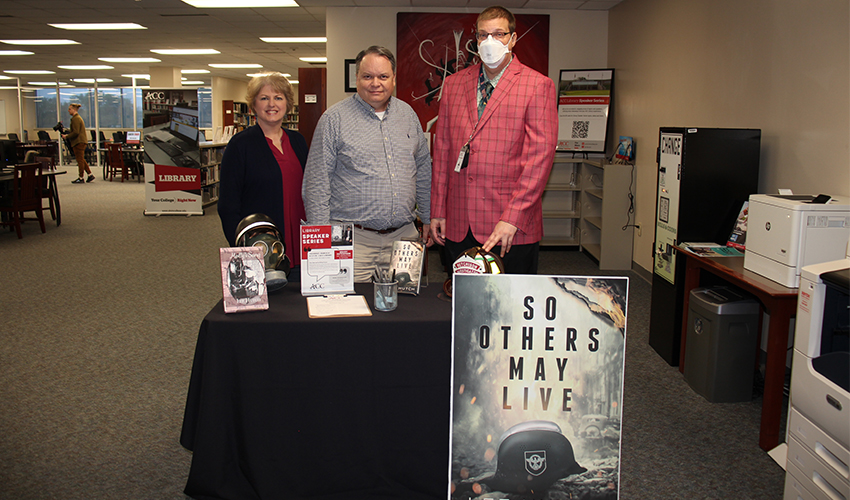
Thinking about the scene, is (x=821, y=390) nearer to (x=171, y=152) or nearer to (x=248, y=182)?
(x=248, y=182)

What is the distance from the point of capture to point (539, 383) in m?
1.55

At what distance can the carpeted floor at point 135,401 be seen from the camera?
7.50ft

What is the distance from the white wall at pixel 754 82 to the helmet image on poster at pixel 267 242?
9.07ft

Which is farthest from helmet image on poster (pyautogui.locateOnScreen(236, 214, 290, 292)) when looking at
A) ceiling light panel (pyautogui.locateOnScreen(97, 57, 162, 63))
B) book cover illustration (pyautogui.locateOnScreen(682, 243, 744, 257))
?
ceiling light panel (pyautogui.locateOnScreen(97, 57, 162, 63))

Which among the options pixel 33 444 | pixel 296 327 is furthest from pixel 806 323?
pixel 33 444

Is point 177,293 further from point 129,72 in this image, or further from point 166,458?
point 129,72

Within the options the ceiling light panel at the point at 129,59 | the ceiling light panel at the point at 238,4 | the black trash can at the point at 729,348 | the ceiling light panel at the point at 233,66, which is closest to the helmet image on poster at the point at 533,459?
the black trash can at the point at 729,348

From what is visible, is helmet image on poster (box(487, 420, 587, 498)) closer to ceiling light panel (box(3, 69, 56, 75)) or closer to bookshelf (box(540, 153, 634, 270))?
bookshelf (box(540, 153, 634, 270))

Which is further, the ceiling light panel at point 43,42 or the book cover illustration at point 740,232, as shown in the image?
the ceiling light panel at point 43,42

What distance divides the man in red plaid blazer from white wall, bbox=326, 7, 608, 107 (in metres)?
4.95

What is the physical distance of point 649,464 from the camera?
7.91 ft

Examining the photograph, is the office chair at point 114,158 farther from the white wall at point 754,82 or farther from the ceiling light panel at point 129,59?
the white wall at point 754,82

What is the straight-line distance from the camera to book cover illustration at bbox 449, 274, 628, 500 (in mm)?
1531

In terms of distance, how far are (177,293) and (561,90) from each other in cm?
456
